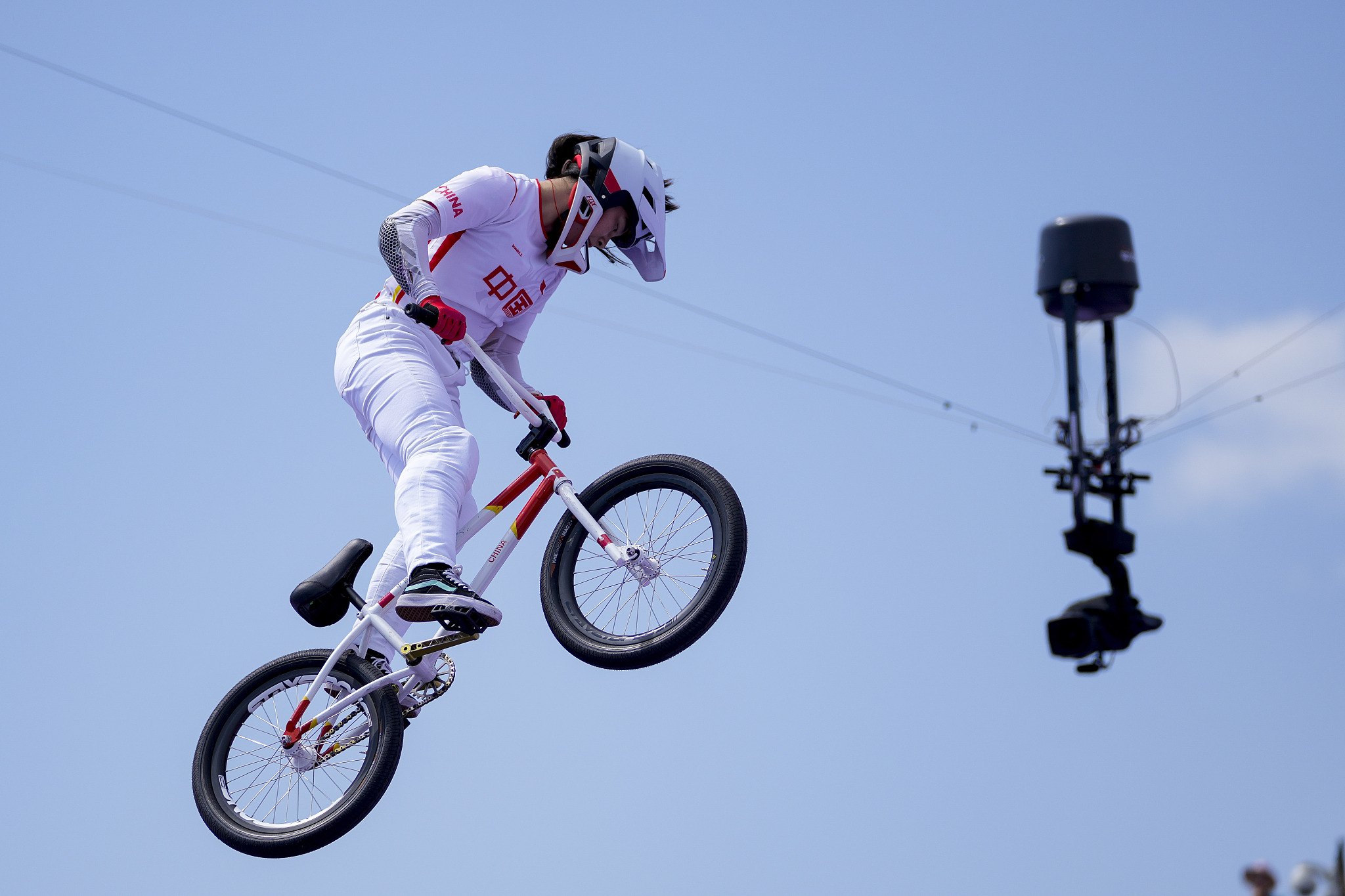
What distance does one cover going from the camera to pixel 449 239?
609 centimetres

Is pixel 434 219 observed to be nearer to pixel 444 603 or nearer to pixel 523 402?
pixel 523 402

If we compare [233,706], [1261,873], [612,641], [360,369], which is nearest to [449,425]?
[360,369]

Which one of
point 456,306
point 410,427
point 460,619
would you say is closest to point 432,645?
point 460,619

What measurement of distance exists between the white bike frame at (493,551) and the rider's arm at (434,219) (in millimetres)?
530

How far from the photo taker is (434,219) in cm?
575

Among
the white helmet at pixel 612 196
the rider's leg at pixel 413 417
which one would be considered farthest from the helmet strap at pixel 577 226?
the rider's leg at pixel 413 417

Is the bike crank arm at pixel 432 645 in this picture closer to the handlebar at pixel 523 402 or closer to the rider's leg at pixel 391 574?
the rider's leg at pixel 391 574

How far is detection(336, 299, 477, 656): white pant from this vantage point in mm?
5473

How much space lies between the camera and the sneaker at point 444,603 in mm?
5250

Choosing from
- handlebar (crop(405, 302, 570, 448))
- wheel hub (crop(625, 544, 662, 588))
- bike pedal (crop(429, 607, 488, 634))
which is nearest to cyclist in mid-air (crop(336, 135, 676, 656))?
bike pedal (crop(429, 607, 488, 634))

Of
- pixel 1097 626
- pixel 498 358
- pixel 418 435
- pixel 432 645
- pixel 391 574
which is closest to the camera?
pixel 1097 626

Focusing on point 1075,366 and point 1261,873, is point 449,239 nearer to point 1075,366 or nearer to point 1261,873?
point 1075,366

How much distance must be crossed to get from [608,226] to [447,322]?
107 centimetres

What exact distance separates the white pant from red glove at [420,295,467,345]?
0.31 m
